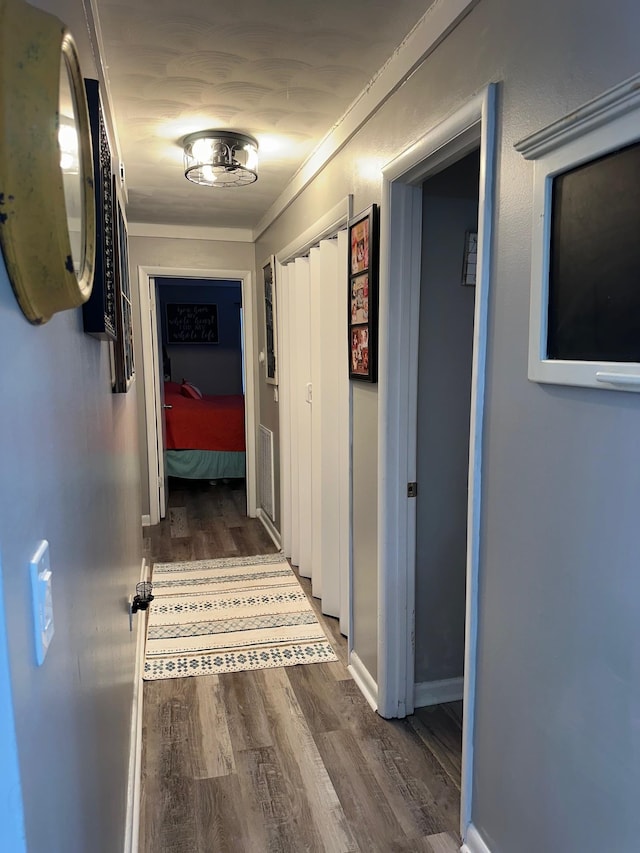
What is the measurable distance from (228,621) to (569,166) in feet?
8.56

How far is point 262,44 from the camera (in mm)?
1759

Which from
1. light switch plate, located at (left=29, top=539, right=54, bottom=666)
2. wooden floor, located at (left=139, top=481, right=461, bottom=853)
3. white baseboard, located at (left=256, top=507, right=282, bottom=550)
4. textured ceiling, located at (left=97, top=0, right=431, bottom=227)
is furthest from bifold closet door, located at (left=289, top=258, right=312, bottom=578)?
light switch plate, located at (left=29, top=539, right=54, bottom=666)

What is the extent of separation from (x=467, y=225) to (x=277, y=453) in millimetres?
2327

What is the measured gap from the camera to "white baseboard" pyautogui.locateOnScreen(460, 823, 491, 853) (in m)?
1.54

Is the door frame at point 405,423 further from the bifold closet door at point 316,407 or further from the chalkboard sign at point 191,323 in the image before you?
the chalkboard sign at point 191,323

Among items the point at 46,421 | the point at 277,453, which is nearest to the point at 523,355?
the point at 46,421

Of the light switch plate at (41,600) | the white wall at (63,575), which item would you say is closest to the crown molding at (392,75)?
the white wall at (63,575)

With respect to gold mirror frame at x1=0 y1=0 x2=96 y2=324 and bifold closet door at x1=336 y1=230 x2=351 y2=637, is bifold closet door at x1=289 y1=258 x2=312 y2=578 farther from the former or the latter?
gold mirror frame at x1=0 y1=0 x2=96 y2=324

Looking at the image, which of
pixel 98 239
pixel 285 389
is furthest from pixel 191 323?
pixel 98 239

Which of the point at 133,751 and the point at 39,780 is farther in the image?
the point at 133,751

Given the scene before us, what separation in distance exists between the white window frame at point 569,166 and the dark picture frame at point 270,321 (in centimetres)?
272

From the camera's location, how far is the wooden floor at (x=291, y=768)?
170cm

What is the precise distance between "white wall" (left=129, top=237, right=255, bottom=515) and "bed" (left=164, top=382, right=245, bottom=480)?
Result: 0.92m

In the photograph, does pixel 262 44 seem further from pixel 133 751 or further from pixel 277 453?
pixel 277 453
